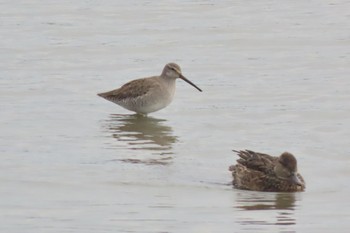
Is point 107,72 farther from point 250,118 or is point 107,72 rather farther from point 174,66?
point 250,118

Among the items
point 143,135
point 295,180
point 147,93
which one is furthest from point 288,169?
point 147,93

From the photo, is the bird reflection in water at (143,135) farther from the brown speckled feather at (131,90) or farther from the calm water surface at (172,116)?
the brown speckled feather at (131,90)

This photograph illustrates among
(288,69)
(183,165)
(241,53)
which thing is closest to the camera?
(183,165)

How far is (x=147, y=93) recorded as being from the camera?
17.4 meters

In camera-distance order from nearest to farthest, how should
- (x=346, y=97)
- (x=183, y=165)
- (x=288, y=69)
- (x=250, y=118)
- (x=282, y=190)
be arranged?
1. (x=282, y=190)
2. (x=183, y=165)
3. (x=250, y=118)
4. (x=346, y=97)
5. (x=288, y=69)

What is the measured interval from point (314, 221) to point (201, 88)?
7836 mm

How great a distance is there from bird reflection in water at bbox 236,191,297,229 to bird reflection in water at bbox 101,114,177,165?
180 cm

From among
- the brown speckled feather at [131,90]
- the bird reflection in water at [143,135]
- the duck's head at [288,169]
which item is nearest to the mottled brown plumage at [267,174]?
the duck's head at [288,169]

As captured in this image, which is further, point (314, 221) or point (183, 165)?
point (183, 165)

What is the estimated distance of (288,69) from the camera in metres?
19.8

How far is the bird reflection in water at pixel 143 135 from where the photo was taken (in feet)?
48.2

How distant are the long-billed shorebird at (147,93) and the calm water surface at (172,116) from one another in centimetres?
22

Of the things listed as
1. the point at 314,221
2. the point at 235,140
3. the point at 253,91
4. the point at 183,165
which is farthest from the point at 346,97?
the point at 314,221

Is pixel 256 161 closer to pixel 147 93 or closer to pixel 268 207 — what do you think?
pixel 268 207
